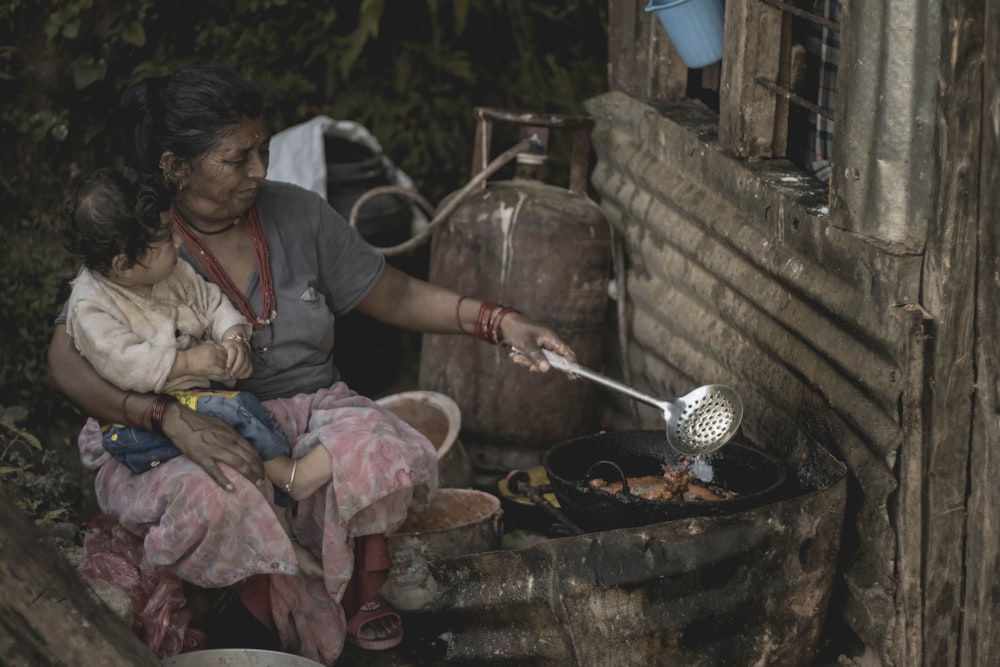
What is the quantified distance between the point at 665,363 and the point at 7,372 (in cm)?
276

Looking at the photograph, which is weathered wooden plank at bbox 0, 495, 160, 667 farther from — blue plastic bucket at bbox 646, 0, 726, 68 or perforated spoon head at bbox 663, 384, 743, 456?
blue plastic bucket at bbox 646, 0, 726, 68

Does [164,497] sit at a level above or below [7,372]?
above

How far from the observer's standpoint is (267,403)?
140 inches

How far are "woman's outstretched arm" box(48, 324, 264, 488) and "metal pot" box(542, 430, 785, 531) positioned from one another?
83 cm

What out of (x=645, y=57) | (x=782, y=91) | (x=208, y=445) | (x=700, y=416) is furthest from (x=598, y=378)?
(x=645, y=57)

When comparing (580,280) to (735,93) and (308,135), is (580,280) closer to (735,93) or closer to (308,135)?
(735,93)

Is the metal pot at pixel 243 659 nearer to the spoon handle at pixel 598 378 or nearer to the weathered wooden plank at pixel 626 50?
the spoon handle at pixel 598 378

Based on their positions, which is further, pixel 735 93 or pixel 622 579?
pixel 735 93

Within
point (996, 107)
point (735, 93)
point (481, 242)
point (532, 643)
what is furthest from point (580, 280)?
point (996, 107)

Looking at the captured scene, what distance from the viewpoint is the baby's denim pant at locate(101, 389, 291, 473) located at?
3220mm

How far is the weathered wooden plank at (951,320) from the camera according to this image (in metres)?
2.79

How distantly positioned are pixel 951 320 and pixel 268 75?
4.07 metres

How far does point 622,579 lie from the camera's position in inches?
122

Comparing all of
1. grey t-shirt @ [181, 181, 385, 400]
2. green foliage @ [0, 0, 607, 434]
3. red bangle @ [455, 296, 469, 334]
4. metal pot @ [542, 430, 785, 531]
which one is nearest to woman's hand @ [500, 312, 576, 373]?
red bangle @ [455, 296, 469, 334]
